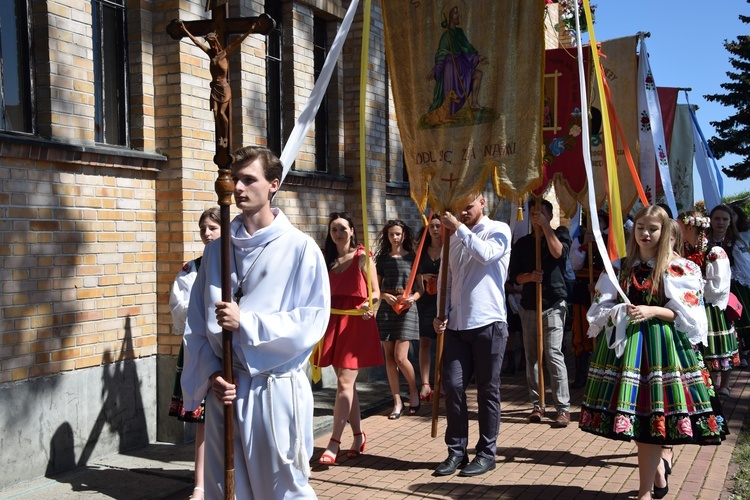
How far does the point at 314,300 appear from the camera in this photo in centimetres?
371

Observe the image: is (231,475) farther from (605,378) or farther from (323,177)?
(323,177)

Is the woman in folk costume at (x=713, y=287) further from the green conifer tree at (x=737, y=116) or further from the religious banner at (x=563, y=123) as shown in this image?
the green conifer tree at (x=737, y=116)

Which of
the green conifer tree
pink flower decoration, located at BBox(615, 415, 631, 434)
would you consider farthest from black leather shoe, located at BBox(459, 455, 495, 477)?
the green conifer tree

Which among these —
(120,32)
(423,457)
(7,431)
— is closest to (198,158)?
(120,32)

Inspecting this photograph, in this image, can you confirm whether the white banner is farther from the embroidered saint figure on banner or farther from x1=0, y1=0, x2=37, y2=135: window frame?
x1=0, y1=0, x2=37, y2=135: window frame

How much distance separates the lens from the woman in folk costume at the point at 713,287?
7.38 m

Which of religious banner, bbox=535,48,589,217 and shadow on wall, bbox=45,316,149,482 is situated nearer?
shadow on wall, bbox=45,316,149,482

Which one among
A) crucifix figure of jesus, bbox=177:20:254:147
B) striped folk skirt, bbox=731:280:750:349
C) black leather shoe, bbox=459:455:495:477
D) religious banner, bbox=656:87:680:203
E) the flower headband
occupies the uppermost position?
religious banner, bbox=656:87:680:203

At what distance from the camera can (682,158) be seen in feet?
45.4

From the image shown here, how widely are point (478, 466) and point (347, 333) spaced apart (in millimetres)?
1539

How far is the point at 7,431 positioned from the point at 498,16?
462 cm

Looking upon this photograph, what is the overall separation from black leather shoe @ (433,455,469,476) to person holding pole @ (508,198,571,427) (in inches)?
61.7

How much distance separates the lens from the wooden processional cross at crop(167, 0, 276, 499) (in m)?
3.49

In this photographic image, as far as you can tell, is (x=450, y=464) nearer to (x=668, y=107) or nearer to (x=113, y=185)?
(x=113, y=185)
